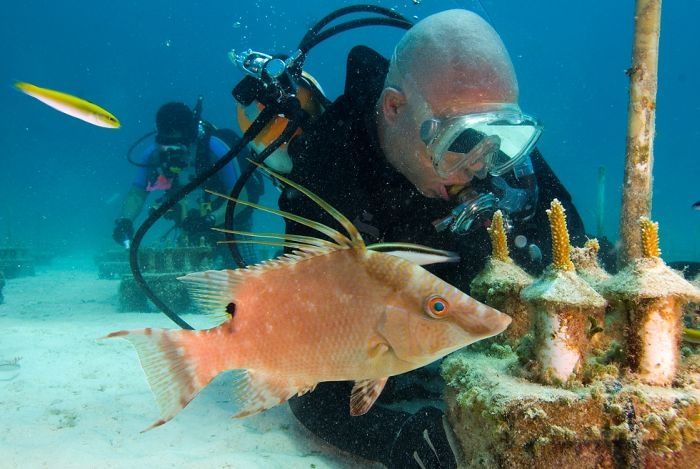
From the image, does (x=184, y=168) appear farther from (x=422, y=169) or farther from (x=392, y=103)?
(x=422, y=169)

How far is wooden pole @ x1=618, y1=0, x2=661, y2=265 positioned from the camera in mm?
1990

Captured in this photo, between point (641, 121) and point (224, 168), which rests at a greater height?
point (224, 168)

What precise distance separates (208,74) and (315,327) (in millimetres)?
108227

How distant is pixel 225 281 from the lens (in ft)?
4.44

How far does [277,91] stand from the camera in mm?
3391

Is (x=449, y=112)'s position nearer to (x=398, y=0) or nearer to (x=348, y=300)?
(x=348, y=300)

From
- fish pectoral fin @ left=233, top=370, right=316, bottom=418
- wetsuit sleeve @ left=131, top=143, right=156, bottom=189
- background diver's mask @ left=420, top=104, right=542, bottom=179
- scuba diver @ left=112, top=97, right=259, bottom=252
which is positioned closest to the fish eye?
fish pectoral fin @ left=233, top=370, right=316, bottom=418

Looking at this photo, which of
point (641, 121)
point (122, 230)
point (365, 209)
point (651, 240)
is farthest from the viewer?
point (122, 230)

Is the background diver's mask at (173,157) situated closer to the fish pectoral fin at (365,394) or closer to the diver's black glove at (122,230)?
the diver's black glove at (122,230)

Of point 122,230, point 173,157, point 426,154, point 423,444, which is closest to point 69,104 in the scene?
point 426,154

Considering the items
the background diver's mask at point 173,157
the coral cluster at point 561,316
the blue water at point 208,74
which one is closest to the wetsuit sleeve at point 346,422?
the coral cluster at point 561,316

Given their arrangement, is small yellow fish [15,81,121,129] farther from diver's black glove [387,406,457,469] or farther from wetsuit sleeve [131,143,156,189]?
wetsuit sleeve [131,143,156,189]

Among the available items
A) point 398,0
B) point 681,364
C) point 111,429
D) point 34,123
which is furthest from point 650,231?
point 34,123

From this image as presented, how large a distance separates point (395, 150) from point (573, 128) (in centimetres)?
11053
